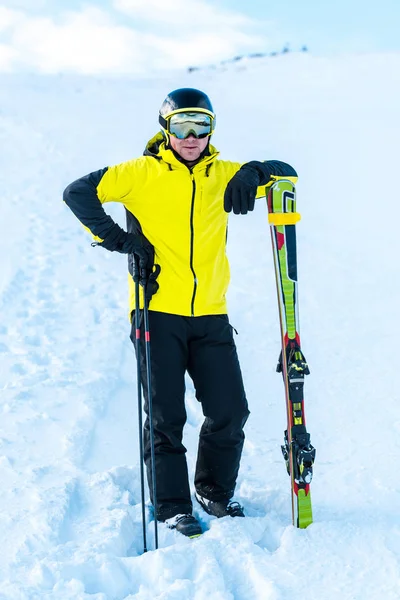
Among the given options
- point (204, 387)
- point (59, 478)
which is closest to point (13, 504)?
point (59, 478)

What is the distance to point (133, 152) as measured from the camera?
455 inches

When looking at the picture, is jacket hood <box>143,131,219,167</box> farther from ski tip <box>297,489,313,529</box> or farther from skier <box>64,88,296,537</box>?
ski tip <box>297,489,313,529</box>

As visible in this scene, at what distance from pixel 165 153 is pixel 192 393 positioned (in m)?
2.42

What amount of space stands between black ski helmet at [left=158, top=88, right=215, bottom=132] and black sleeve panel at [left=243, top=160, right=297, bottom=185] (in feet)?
1.17

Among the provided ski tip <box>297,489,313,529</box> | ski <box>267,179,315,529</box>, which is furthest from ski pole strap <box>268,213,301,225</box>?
ski tip <box>297,489,313,529</box>

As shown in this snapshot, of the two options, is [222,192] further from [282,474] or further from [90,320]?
[90,320]

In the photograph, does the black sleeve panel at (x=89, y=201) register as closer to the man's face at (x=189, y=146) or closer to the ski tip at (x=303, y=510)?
the man's face at (x=189, y=146)

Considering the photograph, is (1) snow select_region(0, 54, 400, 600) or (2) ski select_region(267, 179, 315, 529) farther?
(2) ski select_region(267, 179, 315, 529)

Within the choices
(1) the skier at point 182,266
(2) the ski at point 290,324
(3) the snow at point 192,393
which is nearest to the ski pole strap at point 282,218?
(2) the ski at point 290,324

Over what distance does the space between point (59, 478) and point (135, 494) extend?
0.45m

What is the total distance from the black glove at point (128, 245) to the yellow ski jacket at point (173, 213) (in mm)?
42

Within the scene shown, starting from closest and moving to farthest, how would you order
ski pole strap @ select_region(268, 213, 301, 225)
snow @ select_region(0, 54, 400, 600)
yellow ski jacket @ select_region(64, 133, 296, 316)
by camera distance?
snow @ select_region(0, 54, 400, 600) → yellow ski jacket @ select_region(64, 133, 296, 316) → ski pole strap @ select_region(268, 213, 301, 225)

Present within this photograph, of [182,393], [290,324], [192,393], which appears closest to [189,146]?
[290,324]

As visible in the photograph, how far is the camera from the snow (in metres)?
2.81
